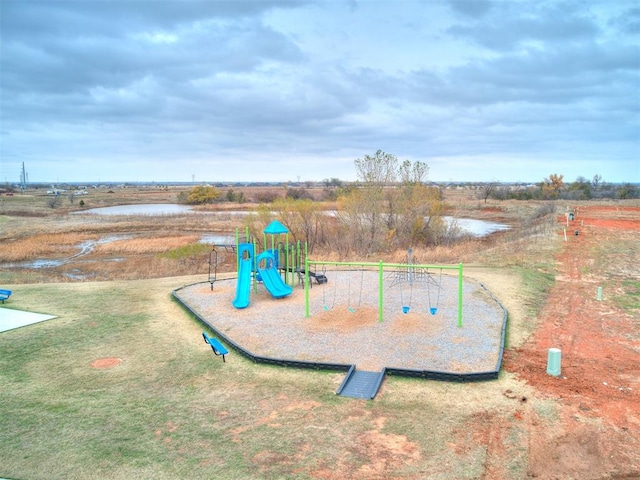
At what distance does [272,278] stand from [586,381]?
26.8 ft

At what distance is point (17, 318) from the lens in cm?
1123

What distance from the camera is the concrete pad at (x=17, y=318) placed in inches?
420

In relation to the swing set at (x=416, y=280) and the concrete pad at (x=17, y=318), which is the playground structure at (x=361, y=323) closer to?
the swing set at (x=416, y=280)

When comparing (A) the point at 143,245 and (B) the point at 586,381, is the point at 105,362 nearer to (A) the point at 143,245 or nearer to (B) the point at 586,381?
(B) the point at 586,381

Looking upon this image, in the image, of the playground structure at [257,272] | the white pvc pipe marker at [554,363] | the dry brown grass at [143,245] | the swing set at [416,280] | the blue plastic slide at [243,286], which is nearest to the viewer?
the white pvc pipe marker at [554,363]

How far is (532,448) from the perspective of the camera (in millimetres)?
5562

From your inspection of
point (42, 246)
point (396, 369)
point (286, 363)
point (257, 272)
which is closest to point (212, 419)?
point (286, 363)

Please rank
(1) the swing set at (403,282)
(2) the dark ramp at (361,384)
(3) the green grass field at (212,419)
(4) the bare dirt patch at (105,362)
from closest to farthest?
(3) the green grass field at (212,419) → (2) the dark ramp at (361,384) → (4) the bare dirt patch at (105,362) → (1) the swing set at (403,282)

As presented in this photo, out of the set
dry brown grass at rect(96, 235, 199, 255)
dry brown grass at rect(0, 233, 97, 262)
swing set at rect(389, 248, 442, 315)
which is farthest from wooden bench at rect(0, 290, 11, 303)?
dry brown grass at rect(0, 233, 97, 262)

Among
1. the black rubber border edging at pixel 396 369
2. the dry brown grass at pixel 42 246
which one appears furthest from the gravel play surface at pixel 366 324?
the dry brown grass at pixel 42 246

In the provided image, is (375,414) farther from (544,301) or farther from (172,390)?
(544,301)

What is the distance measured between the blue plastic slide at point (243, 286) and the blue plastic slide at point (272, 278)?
539 millimetres

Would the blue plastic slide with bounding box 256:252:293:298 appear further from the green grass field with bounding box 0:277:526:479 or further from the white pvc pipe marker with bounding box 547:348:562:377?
the white pvc pipe marker with bounding box 547:348:562:377

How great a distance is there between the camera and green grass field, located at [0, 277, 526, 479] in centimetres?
527
